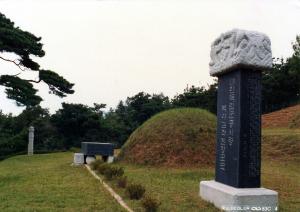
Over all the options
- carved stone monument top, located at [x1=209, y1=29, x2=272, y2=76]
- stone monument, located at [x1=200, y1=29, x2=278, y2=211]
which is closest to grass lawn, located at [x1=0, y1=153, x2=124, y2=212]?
stone monument, located at [x1=200, y1=29, x2=278, y2=211]

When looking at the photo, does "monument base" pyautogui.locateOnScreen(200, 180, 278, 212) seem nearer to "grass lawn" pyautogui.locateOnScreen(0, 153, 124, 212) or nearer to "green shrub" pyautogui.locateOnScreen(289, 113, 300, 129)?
"grass lawn" pyautogui.locateOnScreen(0, 153, 124, 212)

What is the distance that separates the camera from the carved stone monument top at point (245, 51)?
285 inches

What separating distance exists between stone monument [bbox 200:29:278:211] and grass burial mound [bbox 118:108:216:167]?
662 cm

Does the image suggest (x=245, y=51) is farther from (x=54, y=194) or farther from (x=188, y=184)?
(x=54, y=194)

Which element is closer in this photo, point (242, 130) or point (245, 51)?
point (242, 130)

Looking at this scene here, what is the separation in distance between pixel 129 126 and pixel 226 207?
31.6m

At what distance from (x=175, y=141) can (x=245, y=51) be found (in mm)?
8461

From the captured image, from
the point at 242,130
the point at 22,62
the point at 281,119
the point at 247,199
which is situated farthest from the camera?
the point at 281,119

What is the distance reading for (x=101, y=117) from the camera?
1422 inches

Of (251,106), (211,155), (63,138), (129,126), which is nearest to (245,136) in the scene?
(251,106)

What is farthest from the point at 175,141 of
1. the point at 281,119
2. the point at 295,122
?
the point at 281,119

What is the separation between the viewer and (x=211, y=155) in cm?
1488

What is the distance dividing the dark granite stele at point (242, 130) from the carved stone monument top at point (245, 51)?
17cm

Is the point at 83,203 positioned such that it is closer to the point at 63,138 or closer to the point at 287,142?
the point at 287,142
